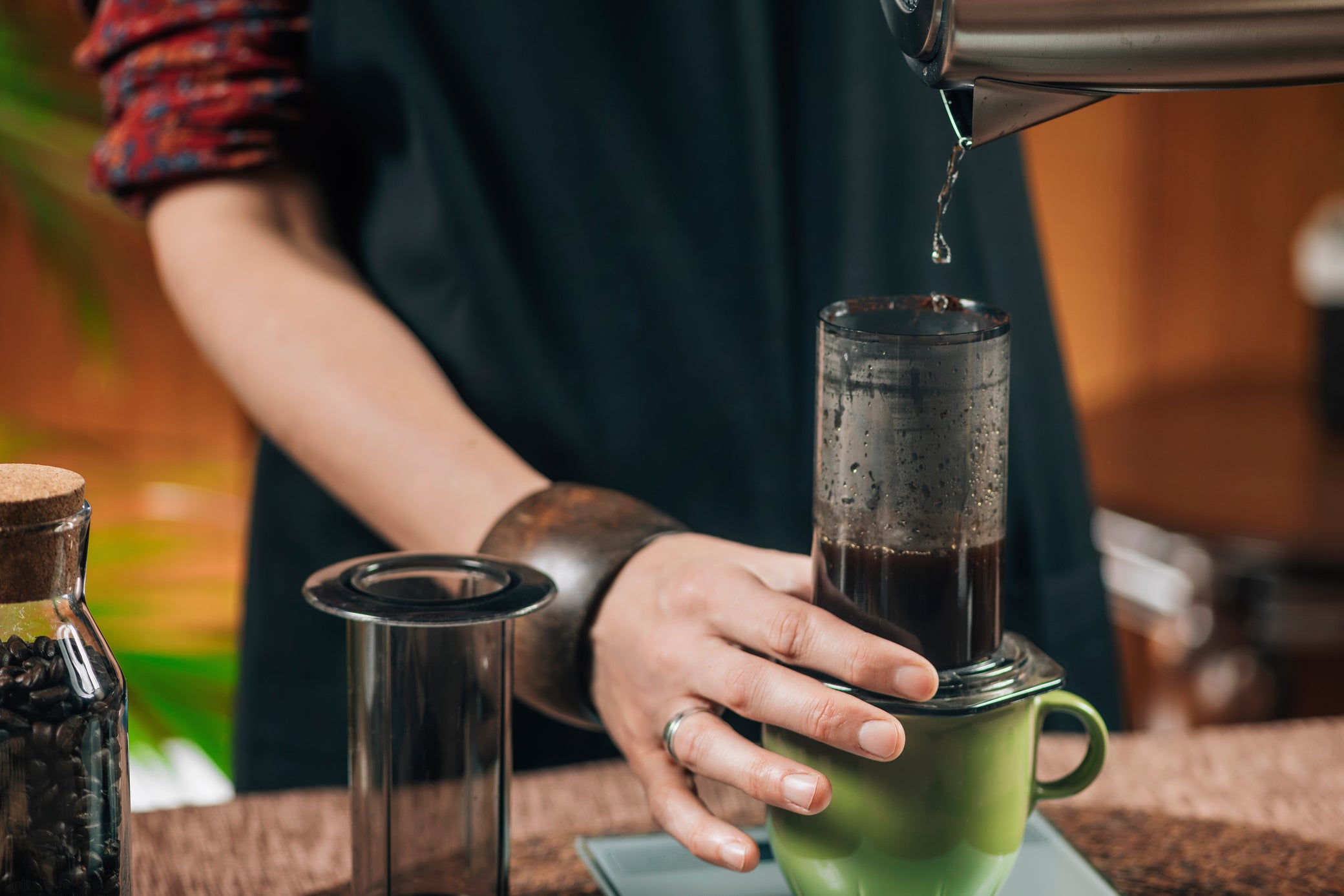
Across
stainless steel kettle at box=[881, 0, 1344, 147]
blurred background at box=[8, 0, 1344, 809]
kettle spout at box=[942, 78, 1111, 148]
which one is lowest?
blurred background at box=[8, 0, 1344, 809]

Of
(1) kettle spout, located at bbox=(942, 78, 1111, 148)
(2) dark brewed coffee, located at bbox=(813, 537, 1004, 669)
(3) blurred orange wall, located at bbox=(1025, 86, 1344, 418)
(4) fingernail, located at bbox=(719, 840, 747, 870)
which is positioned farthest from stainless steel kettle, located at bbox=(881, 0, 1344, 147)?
(3) blurred orange wall, located at bbox=(1025, 86, 1344, 418)

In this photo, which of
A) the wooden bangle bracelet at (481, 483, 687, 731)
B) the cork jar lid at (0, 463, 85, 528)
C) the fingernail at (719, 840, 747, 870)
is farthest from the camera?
the wooden bangle bracelet at (481, 483, 687, 731)

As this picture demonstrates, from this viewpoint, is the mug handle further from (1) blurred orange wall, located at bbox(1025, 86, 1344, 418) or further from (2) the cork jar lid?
(1) blurred orange wall, located at bbox(1025, 86, 1344, 418)

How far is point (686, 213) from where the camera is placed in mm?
995

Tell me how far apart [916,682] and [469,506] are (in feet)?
1.02

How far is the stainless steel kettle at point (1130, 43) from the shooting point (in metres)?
0.45

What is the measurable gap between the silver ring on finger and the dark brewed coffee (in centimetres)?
7

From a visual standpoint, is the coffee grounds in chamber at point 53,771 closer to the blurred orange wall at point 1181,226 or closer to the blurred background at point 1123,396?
the blurred background at point 1123,396

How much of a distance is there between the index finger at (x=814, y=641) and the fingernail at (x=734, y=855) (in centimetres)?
8

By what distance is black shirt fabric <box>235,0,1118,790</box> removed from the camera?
37.2 inches

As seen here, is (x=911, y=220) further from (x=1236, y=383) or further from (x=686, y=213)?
(x=1236, y=383)

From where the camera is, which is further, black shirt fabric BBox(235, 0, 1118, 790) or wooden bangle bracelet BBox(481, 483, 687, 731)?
black shirt fabric BBox(235, 0, 1118, 790)

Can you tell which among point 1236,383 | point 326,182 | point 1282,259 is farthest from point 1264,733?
point 1282,259

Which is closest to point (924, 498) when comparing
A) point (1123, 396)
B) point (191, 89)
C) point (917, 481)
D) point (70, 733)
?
point (917, 481)
